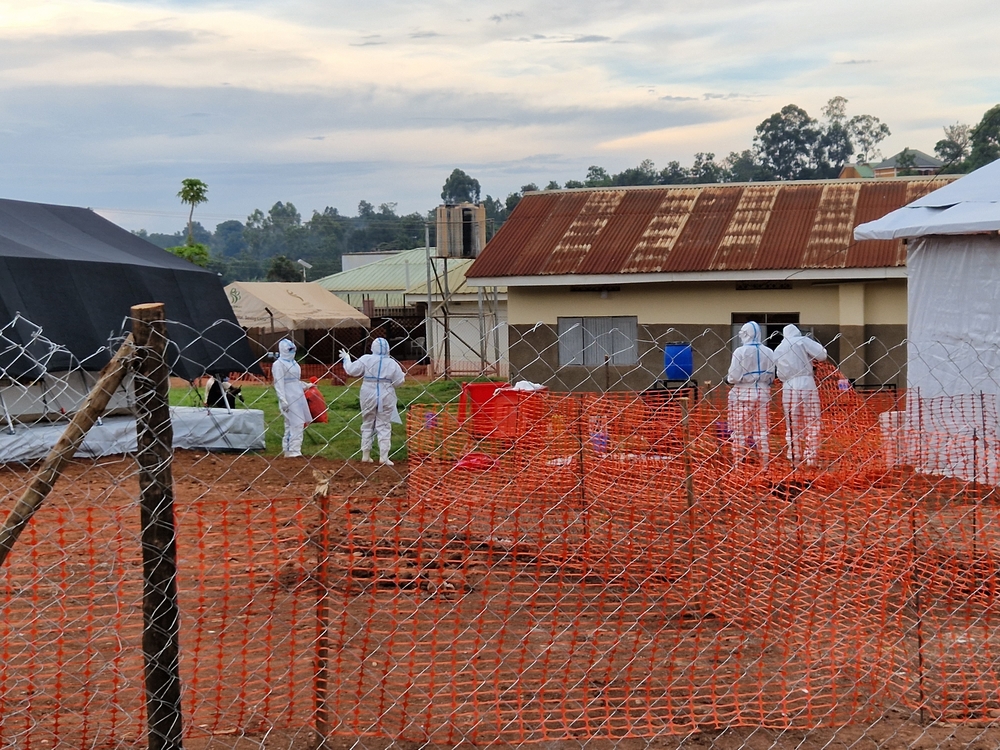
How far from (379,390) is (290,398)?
1.43 metres

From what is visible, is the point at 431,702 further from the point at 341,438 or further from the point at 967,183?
the point at 341,438

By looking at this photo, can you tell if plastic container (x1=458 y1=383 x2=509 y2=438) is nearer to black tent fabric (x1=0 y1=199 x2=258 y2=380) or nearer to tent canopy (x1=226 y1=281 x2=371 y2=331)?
black tent fabric (x1=0 y1=199 x2=258 y2=380)

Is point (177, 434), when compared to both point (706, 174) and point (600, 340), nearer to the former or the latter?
point (600, 340)

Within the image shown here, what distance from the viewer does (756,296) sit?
1920 cm

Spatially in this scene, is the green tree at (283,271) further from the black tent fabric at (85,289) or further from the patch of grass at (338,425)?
the black tent fabric at (85,289)

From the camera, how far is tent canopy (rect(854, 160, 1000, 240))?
10.8 meters

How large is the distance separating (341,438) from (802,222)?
9.73 metres

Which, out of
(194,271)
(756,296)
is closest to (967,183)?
(756,296)

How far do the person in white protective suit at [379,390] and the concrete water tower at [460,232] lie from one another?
47.7ft

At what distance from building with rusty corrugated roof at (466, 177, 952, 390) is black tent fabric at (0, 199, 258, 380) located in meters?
5.36

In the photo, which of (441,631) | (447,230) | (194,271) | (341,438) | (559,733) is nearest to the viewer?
(559,733)

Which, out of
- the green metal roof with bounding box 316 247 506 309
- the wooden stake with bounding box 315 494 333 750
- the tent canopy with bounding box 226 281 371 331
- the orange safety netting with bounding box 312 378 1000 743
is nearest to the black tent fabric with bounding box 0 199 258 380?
the orange safety netting with bounding box 312 378 1000 743

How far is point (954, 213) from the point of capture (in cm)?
1117

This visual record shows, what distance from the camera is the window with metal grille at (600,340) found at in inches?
776
